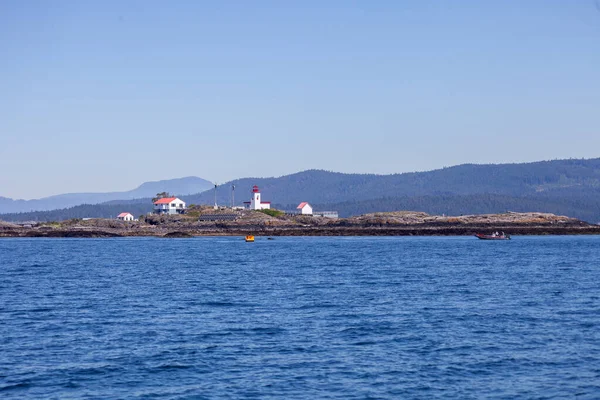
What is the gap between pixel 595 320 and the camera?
32.8 metres

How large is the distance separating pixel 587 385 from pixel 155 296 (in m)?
25.5

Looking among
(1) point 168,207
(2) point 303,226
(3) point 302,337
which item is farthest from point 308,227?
(3) point 302,337

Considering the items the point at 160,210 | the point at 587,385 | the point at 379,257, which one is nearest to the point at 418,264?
the point at 379,257

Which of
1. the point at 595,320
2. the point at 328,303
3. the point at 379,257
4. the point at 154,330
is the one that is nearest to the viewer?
the point at 154,330

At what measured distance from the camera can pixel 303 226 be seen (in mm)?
164250

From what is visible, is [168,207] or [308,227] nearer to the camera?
[308,227]

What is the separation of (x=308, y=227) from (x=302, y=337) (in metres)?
134

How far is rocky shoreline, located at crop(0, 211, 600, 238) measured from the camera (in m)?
152

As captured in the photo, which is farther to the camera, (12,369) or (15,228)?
(15,228)

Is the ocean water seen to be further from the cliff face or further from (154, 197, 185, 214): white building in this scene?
(154, 197, 185, 214): white building

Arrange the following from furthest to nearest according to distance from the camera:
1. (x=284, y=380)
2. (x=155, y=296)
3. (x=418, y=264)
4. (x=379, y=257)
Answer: (x=379, y=257) → (x=418, y=264) → (x=155, y=296) → (x=284, y=380)

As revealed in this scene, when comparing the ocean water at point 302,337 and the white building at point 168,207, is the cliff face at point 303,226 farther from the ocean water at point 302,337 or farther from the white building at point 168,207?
the ocean water at point 302,337

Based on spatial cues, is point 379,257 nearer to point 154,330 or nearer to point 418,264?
point 418,264

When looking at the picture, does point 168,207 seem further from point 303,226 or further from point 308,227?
point 308,227
